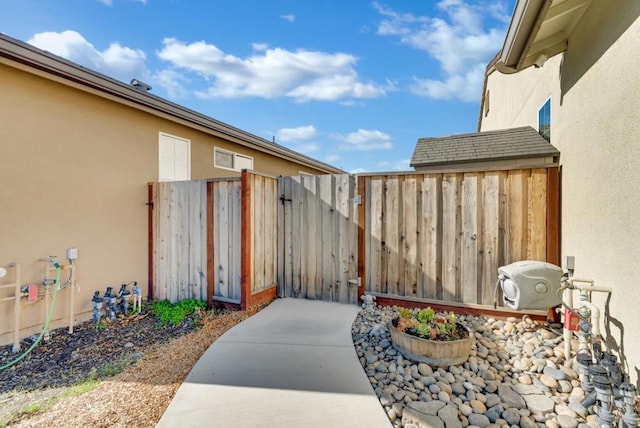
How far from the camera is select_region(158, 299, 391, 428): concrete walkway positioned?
207 cm

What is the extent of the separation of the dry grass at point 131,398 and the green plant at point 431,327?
2154 millimetres

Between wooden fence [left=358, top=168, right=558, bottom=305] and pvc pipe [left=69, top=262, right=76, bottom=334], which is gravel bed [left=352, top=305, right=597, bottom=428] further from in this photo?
pvc pipe [left=69, top=262, right=76, bottom=334]

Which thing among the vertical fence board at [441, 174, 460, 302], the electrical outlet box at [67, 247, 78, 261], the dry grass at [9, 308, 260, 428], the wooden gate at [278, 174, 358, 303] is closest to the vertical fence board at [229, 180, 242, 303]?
the wooden gate at [278, 174, 358, 303]

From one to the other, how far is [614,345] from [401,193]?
8.56 feet

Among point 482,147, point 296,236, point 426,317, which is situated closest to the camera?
point 426,317

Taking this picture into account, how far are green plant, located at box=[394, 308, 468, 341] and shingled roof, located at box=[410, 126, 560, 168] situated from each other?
9.98 ft

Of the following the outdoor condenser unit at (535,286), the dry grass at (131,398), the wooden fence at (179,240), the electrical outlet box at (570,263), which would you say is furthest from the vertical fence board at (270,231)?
the electrical outlet box at (570,263)

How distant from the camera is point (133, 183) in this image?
16.6 ft

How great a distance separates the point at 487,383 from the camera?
2.55m

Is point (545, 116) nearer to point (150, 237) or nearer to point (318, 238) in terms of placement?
point (318, 238)

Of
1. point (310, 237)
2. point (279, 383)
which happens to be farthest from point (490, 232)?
point (279, 383)

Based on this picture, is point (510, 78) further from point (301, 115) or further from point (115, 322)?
point (115, 322)

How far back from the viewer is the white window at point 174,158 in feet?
18.2

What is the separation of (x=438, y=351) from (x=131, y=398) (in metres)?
2.66
